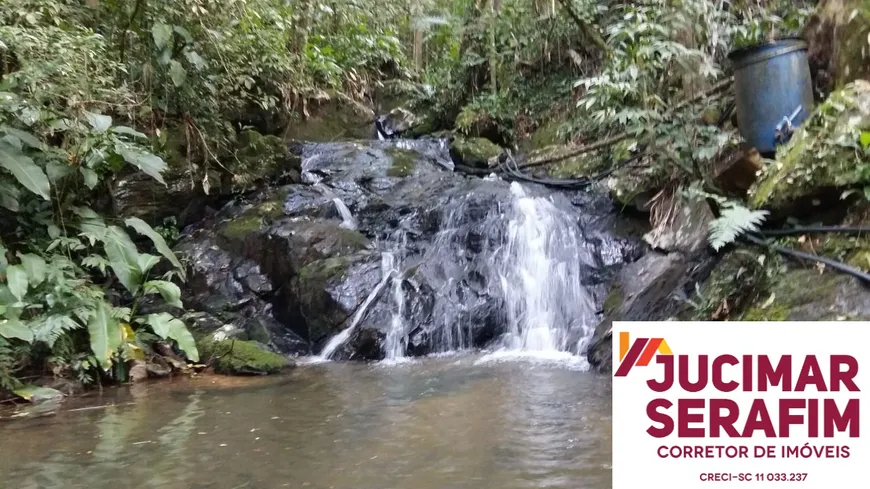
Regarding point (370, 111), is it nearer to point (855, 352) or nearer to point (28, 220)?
point (28, 220)

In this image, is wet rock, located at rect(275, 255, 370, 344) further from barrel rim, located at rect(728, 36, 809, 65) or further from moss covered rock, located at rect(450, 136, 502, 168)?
barrel rim, located at rect(728, 36, 809, 65)

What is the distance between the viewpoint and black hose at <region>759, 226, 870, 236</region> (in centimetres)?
398

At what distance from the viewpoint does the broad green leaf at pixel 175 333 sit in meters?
6.08

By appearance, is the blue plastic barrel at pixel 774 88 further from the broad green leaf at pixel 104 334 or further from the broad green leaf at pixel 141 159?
the broad green leaf at pixel 104 334

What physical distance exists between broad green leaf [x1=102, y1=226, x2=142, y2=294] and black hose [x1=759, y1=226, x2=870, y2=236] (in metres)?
5.79

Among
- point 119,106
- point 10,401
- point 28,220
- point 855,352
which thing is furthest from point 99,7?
point 855,352

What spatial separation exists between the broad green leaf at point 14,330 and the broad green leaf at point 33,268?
51 cm

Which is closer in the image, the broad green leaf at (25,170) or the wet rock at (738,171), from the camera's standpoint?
the wet rock at (738,171)

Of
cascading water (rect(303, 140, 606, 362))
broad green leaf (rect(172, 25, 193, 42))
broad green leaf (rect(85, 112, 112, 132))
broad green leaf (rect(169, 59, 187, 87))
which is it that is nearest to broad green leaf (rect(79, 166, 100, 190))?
broad green leaf (rect(85, 112, 112, 132))

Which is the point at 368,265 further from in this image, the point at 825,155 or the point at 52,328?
the point at 825,155

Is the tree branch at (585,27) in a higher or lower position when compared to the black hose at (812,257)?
higher

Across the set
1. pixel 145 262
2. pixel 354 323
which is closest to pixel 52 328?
pixel 145 262

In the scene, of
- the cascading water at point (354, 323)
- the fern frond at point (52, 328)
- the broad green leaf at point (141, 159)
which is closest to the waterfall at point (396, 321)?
the cascading water at point (354, 323)

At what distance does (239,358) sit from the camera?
647 centimetres
